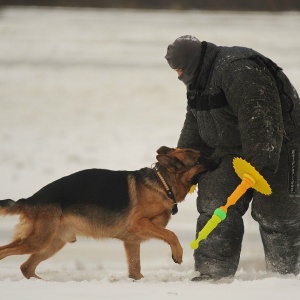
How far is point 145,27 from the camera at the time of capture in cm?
1988

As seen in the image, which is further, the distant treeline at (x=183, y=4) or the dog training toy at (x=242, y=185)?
the distant treeline at (x=183, y=4)

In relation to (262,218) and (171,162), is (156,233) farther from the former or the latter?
(262,218)

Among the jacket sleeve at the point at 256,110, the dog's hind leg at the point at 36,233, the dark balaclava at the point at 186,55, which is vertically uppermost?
the dark balaclava at the point at 186,55

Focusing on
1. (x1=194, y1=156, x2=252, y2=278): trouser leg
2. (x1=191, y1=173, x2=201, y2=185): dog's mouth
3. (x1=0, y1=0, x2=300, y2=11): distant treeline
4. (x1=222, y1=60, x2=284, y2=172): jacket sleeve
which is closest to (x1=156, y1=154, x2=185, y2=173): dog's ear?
(x1=191, y1=173, x2=201, y2=185): dog's mouth

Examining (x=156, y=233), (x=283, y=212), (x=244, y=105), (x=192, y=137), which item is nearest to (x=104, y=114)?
(x=192, y=137)

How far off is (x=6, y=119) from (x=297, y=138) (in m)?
8.34

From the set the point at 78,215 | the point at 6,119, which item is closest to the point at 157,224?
the point at 78,215

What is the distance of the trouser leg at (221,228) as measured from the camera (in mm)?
5289

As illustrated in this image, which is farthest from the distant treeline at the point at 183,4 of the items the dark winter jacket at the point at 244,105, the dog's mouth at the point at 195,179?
the dark winter jacket at the point at 244,105

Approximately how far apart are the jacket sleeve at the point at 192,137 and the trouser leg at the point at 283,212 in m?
0.69

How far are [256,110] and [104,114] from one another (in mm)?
8783

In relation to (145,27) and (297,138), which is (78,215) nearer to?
(297,138)

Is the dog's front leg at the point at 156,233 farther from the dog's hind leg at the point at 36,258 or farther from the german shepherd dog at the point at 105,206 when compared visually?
the dog's hind leg at the point at 36,258

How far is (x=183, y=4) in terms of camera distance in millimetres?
22359
